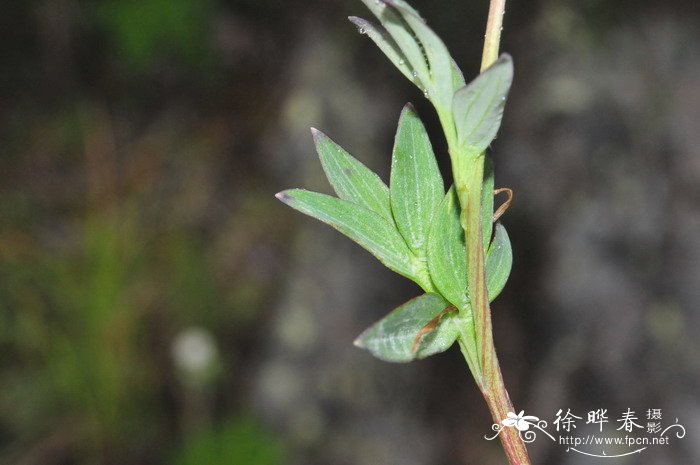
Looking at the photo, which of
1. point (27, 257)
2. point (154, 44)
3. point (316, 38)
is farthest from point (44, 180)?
point (316, 38)

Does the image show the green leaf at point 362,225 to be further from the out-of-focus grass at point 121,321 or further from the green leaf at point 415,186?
the out-of-focus grass at point 121,321

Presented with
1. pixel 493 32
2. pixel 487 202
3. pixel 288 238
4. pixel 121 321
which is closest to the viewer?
pixel 493 32

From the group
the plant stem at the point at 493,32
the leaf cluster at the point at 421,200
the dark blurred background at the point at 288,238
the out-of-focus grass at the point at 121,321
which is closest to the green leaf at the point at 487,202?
the leaf cluster at the point at 421,200

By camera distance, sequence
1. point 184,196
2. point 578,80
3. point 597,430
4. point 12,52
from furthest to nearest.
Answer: point 12,52, point 184,196, point 578,80, point 597,430

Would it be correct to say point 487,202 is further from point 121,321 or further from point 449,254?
point 121,321

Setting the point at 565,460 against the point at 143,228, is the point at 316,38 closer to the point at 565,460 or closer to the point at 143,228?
the point at 143,228

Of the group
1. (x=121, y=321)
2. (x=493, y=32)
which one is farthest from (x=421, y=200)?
(x=121, y=321)

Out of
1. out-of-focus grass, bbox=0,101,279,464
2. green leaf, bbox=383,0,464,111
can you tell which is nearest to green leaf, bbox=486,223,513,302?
green leaf, bbox=383,0,464,111
